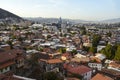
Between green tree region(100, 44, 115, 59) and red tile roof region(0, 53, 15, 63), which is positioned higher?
red tile roof region(0, 53, 15, 63)

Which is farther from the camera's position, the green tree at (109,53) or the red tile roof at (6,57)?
the green tree at (109,53)

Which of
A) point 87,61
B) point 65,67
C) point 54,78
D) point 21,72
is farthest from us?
point 87,61

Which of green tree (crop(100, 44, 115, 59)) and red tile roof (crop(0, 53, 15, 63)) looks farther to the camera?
green tree (crop(100, 44, 115, 59))

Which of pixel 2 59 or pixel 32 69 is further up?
pixel 2 59

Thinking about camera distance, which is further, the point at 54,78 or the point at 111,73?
the point at 111,73

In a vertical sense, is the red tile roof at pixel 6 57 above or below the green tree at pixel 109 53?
above

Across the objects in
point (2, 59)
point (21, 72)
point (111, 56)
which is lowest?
point (111, 56)

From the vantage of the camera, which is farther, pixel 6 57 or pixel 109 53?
pixel 109 53

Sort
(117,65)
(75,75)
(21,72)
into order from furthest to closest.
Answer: (117,65), (75,75), (21,72)

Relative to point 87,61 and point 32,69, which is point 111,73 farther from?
point 32,69

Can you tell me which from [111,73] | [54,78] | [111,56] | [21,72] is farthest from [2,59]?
[111,56]

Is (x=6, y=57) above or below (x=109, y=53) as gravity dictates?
above
